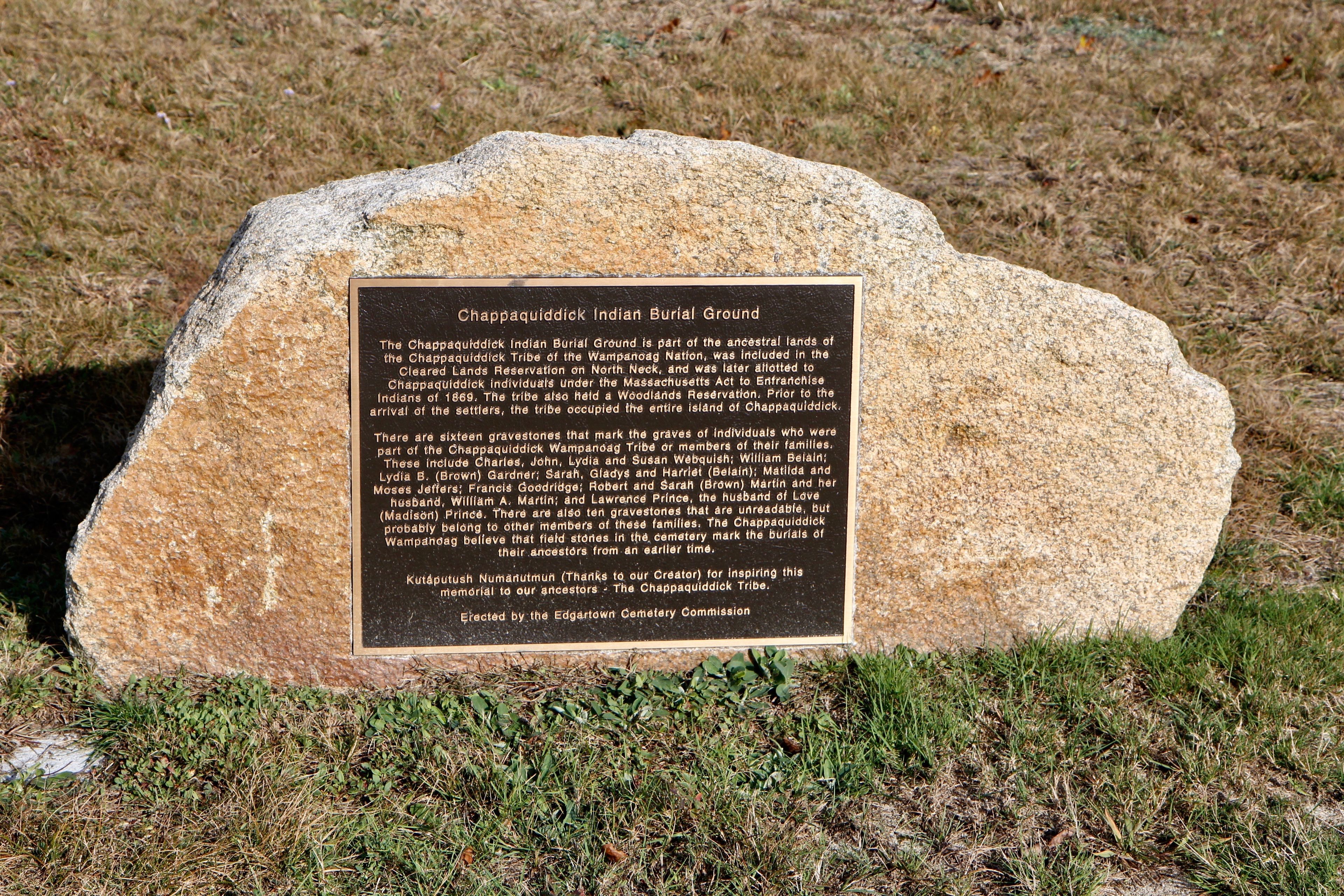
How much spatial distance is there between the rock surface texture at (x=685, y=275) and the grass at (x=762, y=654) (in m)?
0.19

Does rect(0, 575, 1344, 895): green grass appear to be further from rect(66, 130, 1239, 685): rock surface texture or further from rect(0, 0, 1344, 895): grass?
rect(66, 130, 1239, 685): rock surface texture

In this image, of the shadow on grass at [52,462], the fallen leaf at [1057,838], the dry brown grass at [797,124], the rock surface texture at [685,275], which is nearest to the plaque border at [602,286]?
the rock surface texture at [685,275]

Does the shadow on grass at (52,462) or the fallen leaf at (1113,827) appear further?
the shadow on grass at (52,462)

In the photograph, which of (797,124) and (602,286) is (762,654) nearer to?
(602,286)

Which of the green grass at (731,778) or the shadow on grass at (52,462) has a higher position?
the shadow on grass at (52,462)

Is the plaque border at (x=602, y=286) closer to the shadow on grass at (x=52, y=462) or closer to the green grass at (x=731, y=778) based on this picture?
the green grass at (x=731, y=778)

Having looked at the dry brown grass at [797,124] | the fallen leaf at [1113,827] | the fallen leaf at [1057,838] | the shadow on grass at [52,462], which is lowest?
the fallen leaf at [1057,838]

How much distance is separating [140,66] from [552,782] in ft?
18.0

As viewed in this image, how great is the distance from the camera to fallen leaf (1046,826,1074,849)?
9.64 feet

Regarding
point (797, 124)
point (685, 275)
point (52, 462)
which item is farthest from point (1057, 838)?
point (797, 124)

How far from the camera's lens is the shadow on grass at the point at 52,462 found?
3.73m

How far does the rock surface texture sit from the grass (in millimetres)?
192

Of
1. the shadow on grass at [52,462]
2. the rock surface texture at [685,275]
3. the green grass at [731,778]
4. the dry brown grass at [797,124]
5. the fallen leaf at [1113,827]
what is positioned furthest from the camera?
the dry brown grass at [797,124]

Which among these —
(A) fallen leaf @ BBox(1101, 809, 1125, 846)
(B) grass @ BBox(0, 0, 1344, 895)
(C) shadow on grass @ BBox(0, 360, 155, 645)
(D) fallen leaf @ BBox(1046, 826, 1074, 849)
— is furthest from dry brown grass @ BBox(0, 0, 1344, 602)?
(D) fallen leaf @ BBox(1046, 826, 1074, 849)
